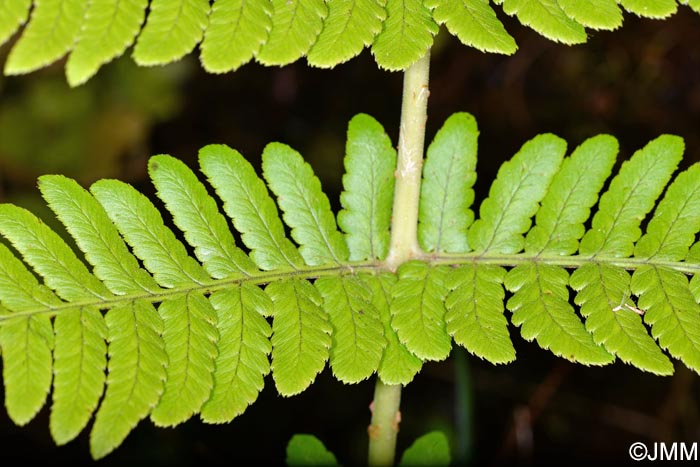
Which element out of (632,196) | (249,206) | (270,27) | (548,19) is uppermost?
(548,19)

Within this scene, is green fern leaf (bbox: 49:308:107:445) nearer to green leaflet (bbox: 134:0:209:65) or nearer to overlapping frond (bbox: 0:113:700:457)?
overlapping frond (bbox: 0:113:700:457)

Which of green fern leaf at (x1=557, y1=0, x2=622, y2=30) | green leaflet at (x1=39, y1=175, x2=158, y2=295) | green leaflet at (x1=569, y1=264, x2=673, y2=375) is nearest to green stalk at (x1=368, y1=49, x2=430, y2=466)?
green fern leaf at (x1=557, y1=0, x2=622, y2=30)

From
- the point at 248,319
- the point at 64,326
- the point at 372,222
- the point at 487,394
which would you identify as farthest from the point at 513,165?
the point at 487,394

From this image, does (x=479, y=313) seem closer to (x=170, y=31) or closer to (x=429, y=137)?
(x=170, y=31)

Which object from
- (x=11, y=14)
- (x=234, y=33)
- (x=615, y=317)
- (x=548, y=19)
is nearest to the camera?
(x=11, y=14)

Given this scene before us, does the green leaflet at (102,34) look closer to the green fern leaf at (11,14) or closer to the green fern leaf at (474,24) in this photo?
the green fern leaf at (11,14)

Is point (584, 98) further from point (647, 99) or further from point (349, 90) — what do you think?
point (349, 90)

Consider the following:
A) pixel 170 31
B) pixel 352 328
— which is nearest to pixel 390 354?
pixel 352 328
